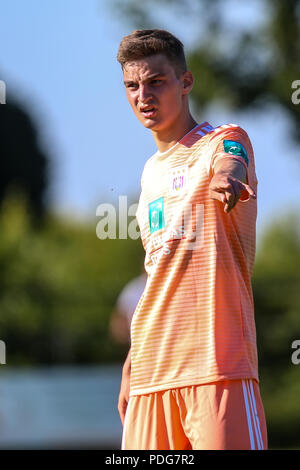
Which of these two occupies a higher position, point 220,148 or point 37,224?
point 37,224

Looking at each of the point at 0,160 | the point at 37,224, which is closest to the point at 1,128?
the point at 0,160

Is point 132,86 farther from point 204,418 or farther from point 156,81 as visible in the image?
point 204,418

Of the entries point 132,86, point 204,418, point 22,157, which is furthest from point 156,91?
point 22,157

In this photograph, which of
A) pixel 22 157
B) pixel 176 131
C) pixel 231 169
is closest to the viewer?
pixel 231 169

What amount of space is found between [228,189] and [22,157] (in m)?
46.7

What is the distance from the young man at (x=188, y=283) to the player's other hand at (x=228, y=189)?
1 cm

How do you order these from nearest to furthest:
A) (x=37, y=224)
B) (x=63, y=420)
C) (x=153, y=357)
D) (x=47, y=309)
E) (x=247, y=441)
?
(x=247, y=441), (x=153, y=357), (x=63, y=420), (x=47, y=309), (x=37, y=224)

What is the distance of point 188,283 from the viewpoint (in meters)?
3.31

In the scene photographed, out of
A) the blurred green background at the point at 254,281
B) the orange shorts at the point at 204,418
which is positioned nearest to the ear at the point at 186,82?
the orange shorts at the point at 204,418

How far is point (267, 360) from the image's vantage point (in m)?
20.6

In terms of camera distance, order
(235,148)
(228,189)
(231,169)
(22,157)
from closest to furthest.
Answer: (228,189) < (231,169) < (235,148) < (22,157)

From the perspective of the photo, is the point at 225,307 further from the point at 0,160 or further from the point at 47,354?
the point at 0,160

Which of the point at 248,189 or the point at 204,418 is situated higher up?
the point at 248,189

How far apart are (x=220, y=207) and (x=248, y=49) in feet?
50.6
